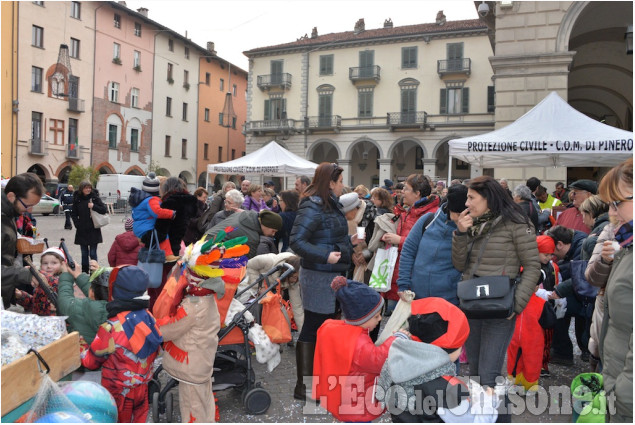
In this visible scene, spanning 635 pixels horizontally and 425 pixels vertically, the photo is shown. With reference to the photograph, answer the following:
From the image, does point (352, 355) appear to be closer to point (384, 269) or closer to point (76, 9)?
point (384, 269)

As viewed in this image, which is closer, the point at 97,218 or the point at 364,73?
the point at 97,218

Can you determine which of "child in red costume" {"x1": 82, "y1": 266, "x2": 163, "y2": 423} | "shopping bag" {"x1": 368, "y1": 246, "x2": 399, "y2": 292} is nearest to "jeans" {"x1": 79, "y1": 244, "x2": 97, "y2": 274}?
"shopping bag" {"x1": 368, "y1": 246, "x2": 399, "y2": 292}

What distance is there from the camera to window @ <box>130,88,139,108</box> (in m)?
39.5

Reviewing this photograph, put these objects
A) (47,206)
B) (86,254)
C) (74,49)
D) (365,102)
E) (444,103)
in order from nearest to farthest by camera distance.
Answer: (86,254)
(47,206)
(74,49)
(444,103)
(365,102)

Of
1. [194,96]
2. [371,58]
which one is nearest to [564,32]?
[371,58]

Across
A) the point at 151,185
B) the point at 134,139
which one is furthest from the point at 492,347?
the point at 134,139

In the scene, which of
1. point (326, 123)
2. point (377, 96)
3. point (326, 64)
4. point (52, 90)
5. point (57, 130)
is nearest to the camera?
point (52, 90)

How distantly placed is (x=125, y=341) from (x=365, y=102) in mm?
37866

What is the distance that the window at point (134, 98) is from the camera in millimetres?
39469

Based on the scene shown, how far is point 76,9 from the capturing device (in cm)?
3434

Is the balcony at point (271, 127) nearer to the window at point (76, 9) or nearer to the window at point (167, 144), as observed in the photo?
the window at point (167, 144)

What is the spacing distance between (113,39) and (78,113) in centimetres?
670

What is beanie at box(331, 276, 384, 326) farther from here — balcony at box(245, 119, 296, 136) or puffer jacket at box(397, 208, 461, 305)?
balcony at box(245, 119, 296, 136)

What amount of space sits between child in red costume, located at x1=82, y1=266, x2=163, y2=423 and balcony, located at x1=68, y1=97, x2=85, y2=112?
35703mm
